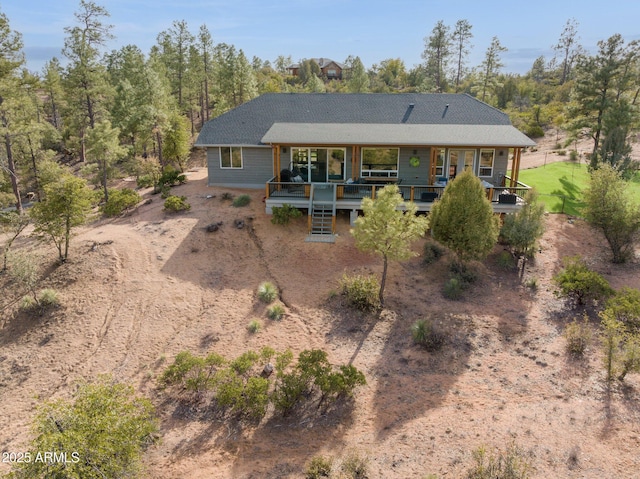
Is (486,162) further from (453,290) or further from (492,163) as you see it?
(453,290)

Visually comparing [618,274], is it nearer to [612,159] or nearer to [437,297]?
[437,297]

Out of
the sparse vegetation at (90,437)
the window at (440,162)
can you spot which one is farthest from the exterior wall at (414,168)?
the sparse vegetation at (90,437)

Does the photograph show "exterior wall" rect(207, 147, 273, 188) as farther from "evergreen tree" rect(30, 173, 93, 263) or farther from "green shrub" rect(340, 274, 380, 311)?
"green shrub" rect(340, 274, 380, 311)

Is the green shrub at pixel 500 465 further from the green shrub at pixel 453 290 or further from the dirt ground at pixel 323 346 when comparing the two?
the green shrub at pixel 453 290

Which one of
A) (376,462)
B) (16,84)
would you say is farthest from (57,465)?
(16,84)

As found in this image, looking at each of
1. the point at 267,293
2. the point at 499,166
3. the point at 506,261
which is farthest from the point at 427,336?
the point at 499,166

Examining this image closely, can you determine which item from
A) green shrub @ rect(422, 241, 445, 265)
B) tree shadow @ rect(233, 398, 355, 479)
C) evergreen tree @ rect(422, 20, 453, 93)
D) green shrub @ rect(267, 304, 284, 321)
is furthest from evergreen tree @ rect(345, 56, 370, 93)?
tree shadow @ rect(233, 398, 355, 479)
